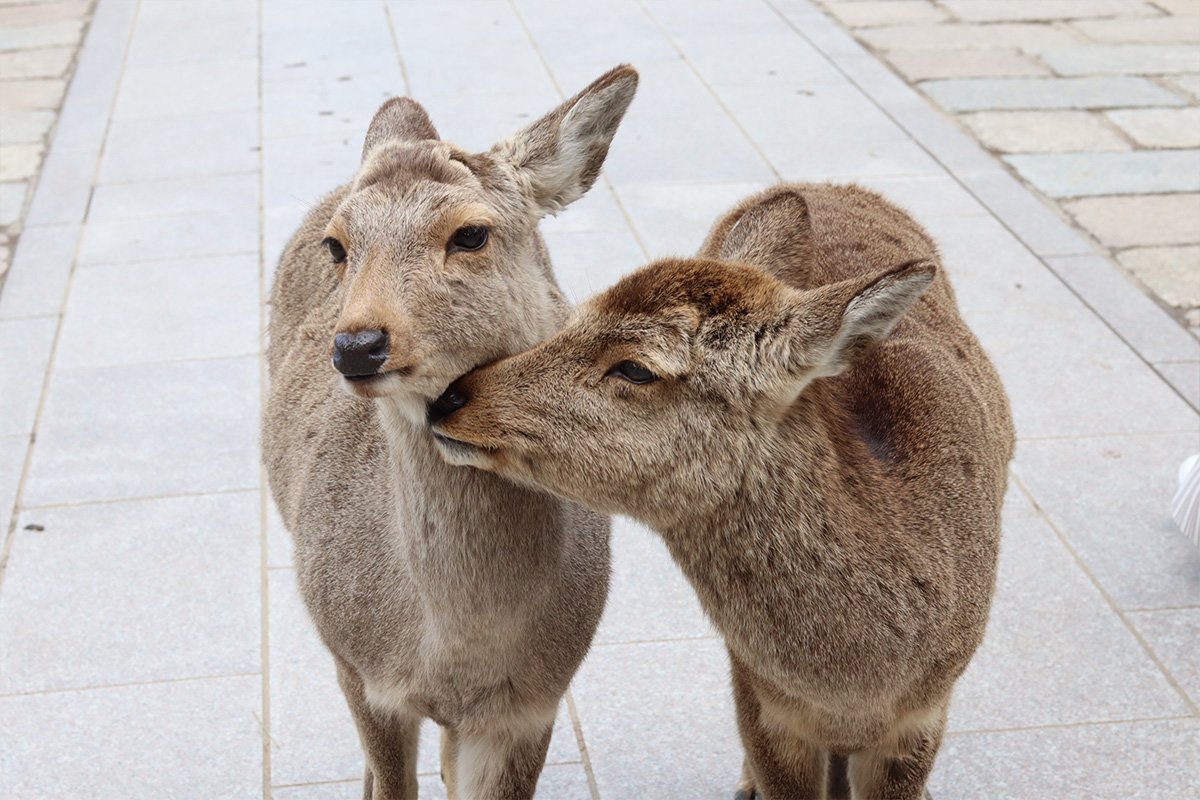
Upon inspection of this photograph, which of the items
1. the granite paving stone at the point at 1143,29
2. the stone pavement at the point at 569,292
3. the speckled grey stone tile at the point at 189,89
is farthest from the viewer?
the granite paving stone at the point at 1143,29

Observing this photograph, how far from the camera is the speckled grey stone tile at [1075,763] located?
4.12 metres

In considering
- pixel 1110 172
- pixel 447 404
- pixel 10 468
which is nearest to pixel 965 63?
pixel 1110 172

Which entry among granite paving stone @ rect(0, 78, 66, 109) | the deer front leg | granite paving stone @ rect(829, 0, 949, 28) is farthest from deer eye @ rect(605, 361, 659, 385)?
granite paving stone @ rect(829, 0, 949, 28)

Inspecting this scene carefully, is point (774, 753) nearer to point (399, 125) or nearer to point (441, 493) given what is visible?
point (441, 493)

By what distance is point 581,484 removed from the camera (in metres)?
2.84

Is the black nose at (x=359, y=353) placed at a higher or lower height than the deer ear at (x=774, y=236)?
higher

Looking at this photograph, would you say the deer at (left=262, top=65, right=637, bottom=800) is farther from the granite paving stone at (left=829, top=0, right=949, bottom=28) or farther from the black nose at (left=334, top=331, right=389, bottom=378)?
the granite paving stone at (left=829, top=0, right=949, bottom=28)

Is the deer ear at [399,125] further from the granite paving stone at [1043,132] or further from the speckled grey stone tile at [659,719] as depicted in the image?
the granite paving stone at [1043,132]

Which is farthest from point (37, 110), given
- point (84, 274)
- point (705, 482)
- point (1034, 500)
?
point (705, 482)

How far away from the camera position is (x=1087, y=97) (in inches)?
378

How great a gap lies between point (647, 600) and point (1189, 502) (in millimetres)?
2148

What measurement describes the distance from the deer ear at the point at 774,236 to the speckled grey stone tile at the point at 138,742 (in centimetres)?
237

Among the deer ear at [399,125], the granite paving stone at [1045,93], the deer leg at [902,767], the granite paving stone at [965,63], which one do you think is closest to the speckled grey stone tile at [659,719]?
the deer leg at [902,767]

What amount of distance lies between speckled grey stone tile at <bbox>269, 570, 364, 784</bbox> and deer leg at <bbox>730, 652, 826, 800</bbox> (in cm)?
143
